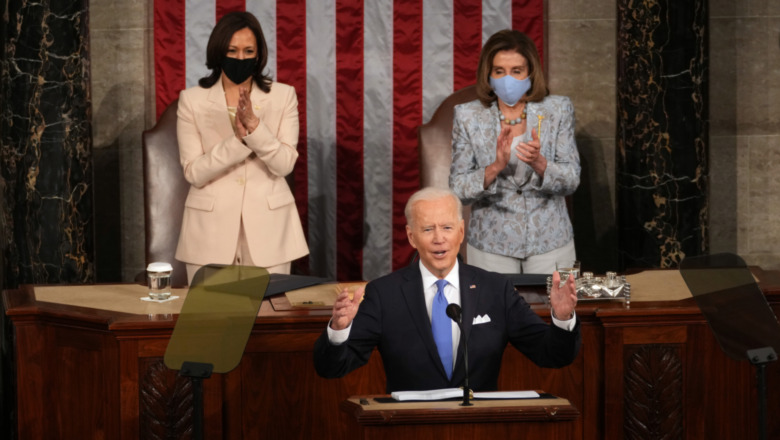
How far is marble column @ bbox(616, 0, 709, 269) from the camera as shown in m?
6.04

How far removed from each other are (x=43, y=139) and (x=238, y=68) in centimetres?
145

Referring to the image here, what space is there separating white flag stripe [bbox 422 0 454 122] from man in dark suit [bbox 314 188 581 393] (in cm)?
307

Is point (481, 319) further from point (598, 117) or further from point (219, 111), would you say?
point (598, 117)

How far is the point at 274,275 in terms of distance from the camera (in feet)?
15.7

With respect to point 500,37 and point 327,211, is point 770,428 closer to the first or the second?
point 500,37

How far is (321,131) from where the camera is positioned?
21.8 ft

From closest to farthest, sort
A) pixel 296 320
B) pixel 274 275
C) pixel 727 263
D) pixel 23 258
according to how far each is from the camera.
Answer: pixel 727 263 < pixel 296 320 < pixel 274 275 < pixel 23 258

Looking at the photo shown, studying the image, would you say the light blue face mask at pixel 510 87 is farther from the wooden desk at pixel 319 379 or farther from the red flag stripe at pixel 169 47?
the red flag stripe at pixel 169 47

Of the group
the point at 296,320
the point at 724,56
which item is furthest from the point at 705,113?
the point at 296,320

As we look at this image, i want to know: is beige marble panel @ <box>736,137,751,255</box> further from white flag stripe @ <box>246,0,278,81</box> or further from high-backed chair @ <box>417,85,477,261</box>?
white flag stripe @ <box>246,0,278,81</box>

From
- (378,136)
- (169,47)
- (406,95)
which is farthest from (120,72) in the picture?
(406,95)

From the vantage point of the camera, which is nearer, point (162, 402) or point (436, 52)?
point (162, 402)

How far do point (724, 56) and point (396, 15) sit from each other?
1.90 meters

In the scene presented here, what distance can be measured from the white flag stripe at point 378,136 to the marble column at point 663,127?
1.31 metres
